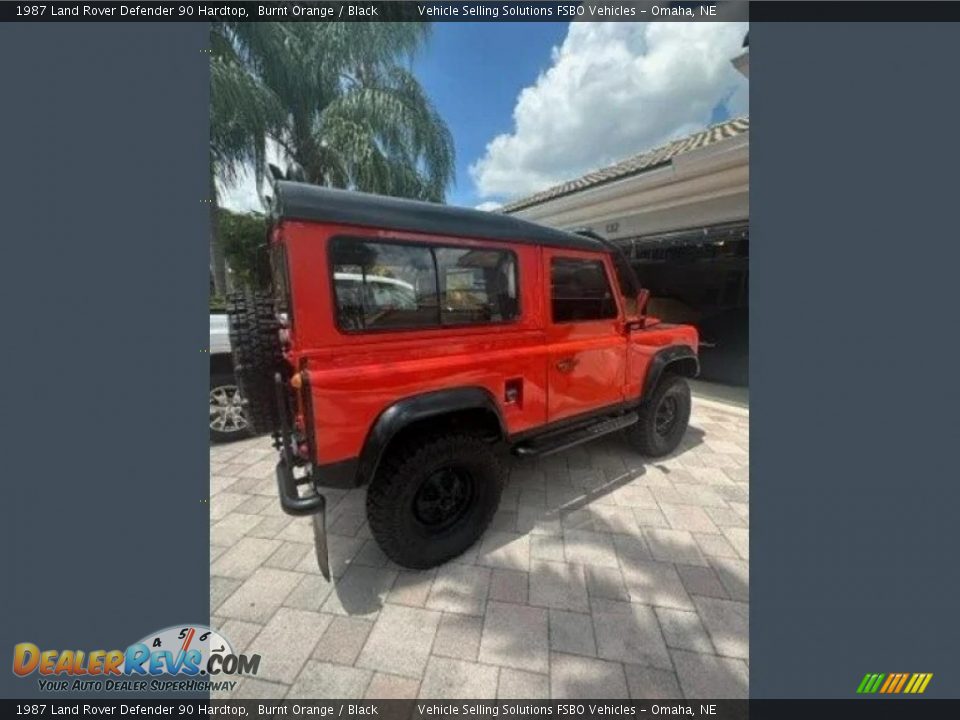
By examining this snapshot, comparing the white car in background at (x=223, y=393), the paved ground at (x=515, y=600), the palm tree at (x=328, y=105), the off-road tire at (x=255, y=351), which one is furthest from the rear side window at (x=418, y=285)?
the palm tree at (x=328, y=105)

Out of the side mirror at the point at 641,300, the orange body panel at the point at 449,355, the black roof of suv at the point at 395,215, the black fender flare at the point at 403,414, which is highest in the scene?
the black roof of suv at the point at 395,215

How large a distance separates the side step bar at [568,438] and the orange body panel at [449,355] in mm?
151

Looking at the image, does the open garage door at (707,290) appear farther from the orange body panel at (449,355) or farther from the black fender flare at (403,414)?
the black fender flare at (403,414)

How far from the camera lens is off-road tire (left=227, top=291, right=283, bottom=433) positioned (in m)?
2.00

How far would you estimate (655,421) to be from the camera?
3.62m

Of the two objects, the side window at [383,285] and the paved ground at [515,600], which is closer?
the paved ground at [515,600]

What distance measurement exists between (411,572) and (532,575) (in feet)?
2.37

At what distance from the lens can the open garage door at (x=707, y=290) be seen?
709 centimetres

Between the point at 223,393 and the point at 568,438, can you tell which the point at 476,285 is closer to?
the point at 568,438

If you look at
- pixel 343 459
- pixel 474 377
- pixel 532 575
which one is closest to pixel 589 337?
pixel 474 377

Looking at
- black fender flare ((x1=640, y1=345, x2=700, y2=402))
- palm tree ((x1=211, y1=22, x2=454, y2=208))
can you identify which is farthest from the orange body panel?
palm tree ((x1=211, y1=22, x2=454, y2=208))

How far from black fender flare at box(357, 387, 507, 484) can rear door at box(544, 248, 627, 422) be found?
2.46ft

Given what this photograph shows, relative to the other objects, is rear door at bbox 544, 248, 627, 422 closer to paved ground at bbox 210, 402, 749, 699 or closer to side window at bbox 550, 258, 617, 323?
side window at bbox 550, 258, 617, 323

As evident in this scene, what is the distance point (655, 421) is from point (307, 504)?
3.10 m
